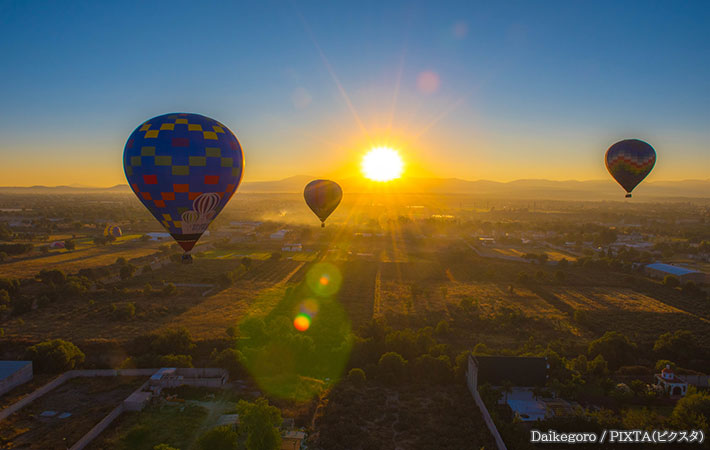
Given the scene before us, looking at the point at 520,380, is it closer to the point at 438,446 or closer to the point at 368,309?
the point at 438,446

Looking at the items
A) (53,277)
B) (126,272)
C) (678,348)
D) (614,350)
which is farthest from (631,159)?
(53,277)

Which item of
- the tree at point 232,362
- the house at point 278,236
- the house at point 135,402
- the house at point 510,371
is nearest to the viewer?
the house at point 135,402

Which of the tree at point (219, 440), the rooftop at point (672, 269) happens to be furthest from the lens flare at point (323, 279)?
the rooftop at point (672, 269)

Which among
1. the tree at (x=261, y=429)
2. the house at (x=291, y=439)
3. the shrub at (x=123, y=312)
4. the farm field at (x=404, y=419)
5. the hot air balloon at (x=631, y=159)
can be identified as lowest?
the farm field at (x=404, y=419)

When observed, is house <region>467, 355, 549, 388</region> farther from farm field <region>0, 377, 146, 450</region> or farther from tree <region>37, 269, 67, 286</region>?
tree <region>37, 269, 67, 286</region>

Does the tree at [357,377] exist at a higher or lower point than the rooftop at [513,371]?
lower

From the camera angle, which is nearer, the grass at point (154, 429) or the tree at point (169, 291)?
the grass at point (154, 429)

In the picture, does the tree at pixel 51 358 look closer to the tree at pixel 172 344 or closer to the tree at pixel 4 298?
the tree at pixel 172 344

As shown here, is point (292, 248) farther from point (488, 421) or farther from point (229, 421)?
point (488, 421)

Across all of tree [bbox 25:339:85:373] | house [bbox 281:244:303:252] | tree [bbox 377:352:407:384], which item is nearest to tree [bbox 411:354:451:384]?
tree [bbox 377:352:407:384]
